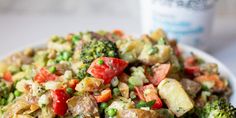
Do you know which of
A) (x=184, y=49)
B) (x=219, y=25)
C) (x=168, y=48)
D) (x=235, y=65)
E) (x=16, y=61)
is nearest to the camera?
(x=168, y=48)

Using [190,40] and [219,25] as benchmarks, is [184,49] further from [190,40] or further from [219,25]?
[219,25]

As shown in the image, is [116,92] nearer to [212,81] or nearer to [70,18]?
[212,81]

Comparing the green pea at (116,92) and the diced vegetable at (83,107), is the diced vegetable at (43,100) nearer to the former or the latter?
the diced vegetable at (83,107)

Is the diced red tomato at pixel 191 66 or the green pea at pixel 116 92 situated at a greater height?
the green pea at pixel 116 92

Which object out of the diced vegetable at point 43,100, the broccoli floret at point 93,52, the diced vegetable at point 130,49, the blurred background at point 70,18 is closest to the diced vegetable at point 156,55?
the diced vegetable at point 130,49

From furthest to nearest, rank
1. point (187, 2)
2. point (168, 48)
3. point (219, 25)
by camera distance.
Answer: point (219, 25) → point (187, 2) → point (168, 48)

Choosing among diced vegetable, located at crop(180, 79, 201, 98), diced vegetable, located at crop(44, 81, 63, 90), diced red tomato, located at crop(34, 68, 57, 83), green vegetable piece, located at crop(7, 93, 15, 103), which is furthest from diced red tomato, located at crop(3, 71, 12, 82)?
diced vegetable, located at crop(180, 79, 201, 98)

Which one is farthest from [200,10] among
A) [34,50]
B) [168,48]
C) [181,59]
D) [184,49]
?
[34,50]
